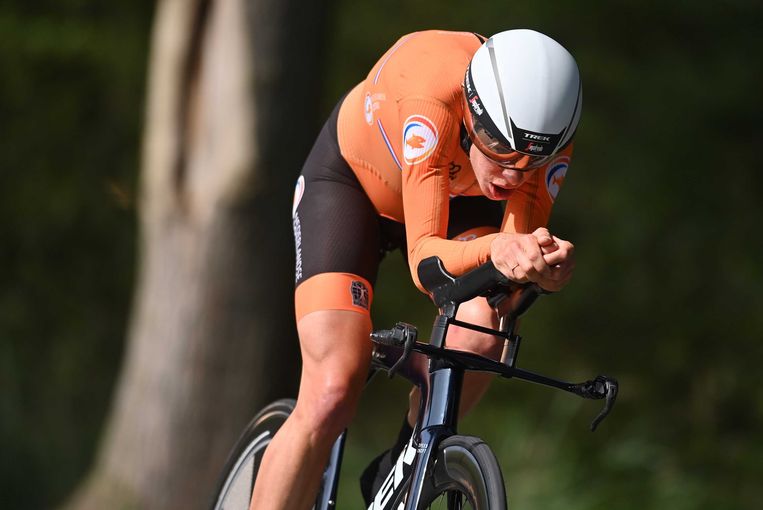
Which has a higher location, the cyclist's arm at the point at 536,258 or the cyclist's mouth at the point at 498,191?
the cyclist's mouth at the point at 498,191

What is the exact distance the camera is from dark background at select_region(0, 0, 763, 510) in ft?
26.1

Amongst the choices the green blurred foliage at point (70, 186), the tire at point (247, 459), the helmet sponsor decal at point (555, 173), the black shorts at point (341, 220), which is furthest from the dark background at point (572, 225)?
the helmet sponsor decal at point (555, 173)

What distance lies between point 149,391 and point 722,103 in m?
4.58

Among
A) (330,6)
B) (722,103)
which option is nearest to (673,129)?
(722,103)

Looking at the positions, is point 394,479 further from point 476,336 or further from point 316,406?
point 476,336

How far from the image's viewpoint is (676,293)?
328 inches

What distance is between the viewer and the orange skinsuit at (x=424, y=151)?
3055 mm

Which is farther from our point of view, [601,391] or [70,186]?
[70,186]

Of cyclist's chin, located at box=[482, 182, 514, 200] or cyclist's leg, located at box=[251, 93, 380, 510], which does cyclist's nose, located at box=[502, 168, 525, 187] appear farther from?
cyclist's leg, located at box=[251, 93, 380, 510]

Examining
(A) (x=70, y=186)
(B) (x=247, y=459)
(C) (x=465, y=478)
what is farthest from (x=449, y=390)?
(A) (x=70, y=186)

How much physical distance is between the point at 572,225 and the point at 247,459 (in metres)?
5.21

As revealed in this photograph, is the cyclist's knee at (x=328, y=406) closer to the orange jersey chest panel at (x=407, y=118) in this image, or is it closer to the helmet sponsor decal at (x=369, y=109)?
the orange jersey chest panel at (x=407, y=118)

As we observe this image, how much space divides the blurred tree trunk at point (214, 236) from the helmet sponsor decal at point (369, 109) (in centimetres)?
241

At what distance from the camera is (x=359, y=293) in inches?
135
